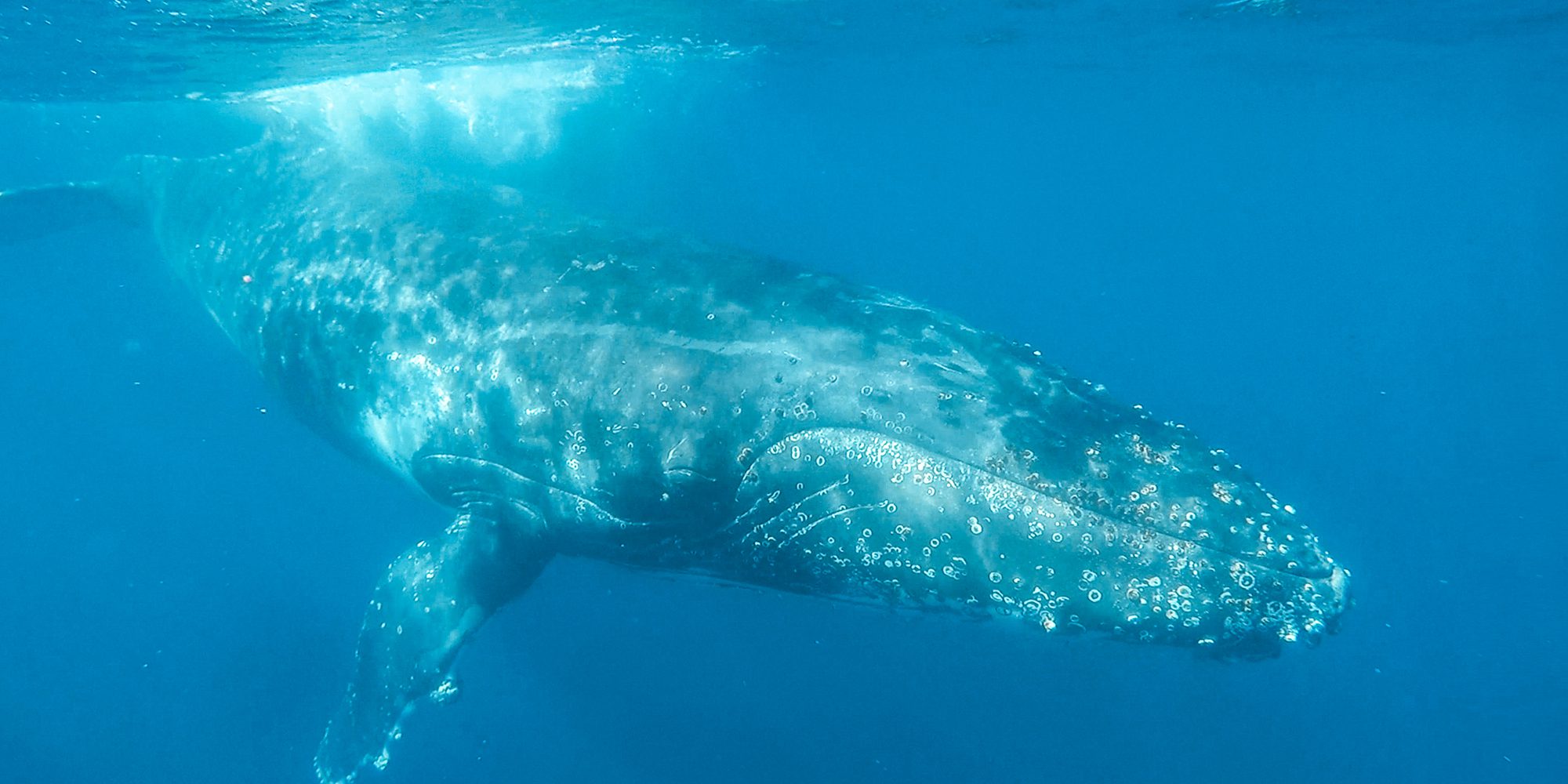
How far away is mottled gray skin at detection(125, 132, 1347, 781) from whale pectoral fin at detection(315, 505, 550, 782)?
3 centimetres

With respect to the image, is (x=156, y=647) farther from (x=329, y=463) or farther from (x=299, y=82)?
(x=299, y=82)

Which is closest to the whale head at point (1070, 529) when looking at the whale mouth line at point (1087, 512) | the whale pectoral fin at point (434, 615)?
the whale mouth line at point (1087, 512)

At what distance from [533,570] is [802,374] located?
12.8 ft

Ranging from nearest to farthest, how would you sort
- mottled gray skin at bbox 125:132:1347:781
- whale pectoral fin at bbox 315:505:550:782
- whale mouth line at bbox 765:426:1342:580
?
whale mouth line at bbox 765:426:1342:580
mottled gray skin at bbox 125:132:1347:781
whale pectoral fin at bbox 315:505:550:782

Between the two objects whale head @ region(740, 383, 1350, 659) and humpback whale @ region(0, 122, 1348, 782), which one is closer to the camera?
whale head @ region(740, 383, 1350, 659)

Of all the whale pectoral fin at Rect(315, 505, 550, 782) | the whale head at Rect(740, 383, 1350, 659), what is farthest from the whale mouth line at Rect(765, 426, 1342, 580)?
the whale pectoral fin at Rect(315, 505, 550, 782)

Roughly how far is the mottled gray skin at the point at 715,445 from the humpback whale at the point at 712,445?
0.07ft

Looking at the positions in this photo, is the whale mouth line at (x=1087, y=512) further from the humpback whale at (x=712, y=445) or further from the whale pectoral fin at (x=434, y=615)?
the whale pectoral fin at (x=434, y=615)

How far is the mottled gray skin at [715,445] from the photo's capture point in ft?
19.6

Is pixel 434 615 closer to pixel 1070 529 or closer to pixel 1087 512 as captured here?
pixel 1070 529

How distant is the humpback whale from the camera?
5.97 metres

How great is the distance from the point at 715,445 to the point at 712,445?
31 millimetres

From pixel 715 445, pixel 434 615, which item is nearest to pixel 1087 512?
pixel 715 445

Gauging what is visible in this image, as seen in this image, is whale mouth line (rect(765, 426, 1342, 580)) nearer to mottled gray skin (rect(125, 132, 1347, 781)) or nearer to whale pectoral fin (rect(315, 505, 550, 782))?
mottled gray skin (rect(125, 132, 1347, 781))
